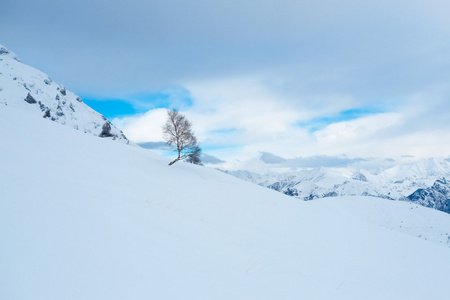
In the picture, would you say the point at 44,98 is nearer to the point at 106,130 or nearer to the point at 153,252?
the point at 106,130

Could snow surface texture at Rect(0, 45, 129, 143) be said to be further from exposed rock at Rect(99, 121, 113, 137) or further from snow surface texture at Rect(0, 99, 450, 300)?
snow surface texture at Rect(0, 99, 450, 300)

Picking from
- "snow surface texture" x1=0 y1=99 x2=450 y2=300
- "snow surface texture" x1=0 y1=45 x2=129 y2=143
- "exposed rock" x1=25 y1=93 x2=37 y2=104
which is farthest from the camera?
"exposed rock" x1=25 y1=93 x2=37 y2=104

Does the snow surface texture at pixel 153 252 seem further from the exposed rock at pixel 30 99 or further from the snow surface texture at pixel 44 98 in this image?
the exposed rock at pixel 30 99

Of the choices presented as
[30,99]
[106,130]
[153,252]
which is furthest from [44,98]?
[153,252]

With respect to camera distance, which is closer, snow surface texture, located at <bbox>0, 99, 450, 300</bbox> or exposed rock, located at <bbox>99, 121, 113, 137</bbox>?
snow surface texture, located at <bbox>0, 99, 450, 300</bbox>

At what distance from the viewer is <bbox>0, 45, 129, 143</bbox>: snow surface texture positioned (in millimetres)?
67000

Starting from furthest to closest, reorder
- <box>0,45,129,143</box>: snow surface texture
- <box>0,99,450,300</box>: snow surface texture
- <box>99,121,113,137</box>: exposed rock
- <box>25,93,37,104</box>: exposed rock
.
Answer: <box>99,121,113,137</box>: exposed rock, <box>25,93,37,104</box>: exposed rock, <box>0,45,129,143</box>: snow surface texture, <box>0,99,450,300</box>: snow surface texture

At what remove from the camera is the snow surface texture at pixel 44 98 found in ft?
220

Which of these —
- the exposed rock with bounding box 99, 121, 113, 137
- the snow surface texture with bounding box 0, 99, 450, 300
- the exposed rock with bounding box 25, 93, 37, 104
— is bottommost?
the snow surface texture with bounding box 0, 99, 450, 300

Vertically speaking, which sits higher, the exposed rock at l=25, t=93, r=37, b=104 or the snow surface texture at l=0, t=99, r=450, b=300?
the exposed rock at l=25, t=93, r=37, b=104

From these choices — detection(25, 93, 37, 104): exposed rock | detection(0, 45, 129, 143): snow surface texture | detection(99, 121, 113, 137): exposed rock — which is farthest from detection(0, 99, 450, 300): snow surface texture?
detection(99, 121, 113, 137): exposed rock

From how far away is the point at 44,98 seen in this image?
262 feet

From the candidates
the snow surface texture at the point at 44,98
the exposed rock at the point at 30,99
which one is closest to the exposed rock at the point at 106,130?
the snow surface texture at the point at 44,98

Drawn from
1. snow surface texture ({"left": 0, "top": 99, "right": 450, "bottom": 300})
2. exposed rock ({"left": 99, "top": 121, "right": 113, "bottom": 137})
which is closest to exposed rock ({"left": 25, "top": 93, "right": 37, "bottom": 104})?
exposed rock ({"left": 99, "top": 121, "right": 113, "bottom": 137})
